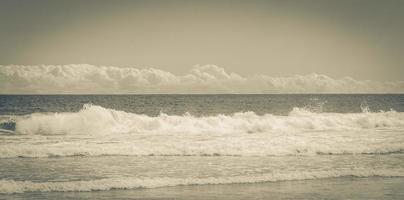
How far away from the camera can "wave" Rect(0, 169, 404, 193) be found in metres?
12.6

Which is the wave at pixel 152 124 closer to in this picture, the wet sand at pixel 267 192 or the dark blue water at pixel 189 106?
the wet sand at pixel 267 192

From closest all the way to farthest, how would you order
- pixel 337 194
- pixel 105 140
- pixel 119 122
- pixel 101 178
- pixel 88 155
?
pixel 337 194
pixel 101 178
pixel 88 155
pixel 105 140
pixel 119 122

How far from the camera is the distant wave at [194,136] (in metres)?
19.3

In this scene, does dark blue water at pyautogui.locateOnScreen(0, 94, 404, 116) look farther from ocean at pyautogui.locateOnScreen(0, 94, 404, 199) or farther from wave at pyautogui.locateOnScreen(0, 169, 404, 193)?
wave at pyautogui.locateOnScreen(0, 169, 404, 193)

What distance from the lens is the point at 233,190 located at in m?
12.6

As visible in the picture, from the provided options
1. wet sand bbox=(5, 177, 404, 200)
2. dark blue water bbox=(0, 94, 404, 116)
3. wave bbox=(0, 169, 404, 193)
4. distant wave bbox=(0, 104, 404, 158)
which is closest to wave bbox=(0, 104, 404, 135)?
distant wave bbox=(0, 104, 404, 158)

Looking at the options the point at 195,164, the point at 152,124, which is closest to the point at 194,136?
the point at 152,124

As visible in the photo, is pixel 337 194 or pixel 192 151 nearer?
pixel 337 194

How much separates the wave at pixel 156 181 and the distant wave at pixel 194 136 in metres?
4.44

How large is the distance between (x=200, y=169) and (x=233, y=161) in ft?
7.16

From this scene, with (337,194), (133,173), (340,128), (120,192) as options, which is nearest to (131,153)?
(133,173)

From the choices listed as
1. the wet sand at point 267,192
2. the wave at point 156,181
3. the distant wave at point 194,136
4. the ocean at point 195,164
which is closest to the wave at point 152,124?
the distant wave at point 194,136

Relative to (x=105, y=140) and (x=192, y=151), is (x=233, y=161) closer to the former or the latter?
(x=192, y=151)

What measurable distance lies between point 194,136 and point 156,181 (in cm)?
1156
